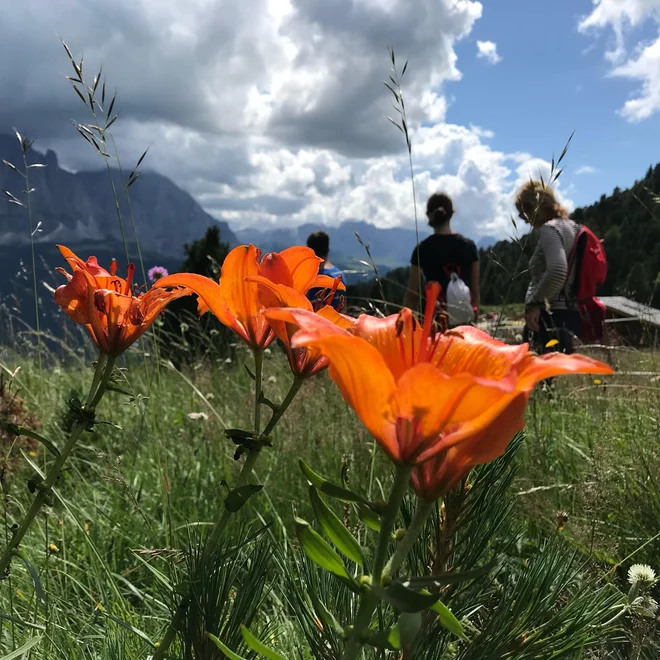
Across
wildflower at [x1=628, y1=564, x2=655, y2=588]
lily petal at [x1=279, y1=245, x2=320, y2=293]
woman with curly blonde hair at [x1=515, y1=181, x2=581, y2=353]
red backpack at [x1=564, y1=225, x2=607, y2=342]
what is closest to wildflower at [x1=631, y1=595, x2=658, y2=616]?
wildflower at [x1=628, y1=564, x2=655, y2=588]

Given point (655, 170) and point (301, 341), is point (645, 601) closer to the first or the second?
point (301, 341)

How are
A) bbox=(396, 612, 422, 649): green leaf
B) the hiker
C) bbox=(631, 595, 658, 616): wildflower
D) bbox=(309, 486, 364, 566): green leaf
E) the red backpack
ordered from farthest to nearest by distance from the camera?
the hiker → the red backpack → bbox=(631, 595, 658, 616): wildflower → bbox=(309, 486, 364, 566): green leaf → bbox=(396, 612, 422, 649): green leaf

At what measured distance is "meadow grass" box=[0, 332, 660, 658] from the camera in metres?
1.21

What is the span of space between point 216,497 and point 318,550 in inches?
72.8

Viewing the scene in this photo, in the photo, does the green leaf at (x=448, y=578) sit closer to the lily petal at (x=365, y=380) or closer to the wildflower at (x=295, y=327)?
the lily petal at (x=365, y=380)

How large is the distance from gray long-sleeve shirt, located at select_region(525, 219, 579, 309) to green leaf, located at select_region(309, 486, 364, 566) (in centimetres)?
359

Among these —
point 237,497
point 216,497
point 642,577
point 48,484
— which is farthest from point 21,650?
point 216,497

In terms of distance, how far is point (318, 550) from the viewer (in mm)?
497

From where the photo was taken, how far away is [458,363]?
0.59 m

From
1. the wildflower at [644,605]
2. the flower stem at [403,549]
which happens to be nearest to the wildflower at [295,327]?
the flower stem at [403,549]

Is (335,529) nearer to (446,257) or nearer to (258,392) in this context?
(258,392)

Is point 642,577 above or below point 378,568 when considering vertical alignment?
below

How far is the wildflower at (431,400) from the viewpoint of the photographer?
0.45m

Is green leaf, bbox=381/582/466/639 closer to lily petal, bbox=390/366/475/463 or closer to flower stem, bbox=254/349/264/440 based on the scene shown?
lily petal, bbox=390/366/475/463
